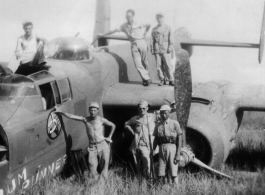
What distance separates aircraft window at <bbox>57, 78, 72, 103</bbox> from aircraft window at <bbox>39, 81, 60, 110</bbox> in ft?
0.45

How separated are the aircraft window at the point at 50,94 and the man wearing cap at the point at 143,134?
4.86 ft

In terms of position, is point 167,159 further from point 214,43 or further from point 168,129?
point 214,43

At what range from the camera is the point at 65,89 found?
7.42 meters

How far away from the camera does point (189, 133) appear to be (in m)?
8.08

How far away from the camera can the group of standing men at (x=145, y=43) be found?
10.1 metres

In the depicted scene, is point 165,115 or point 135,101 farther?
point 135,101

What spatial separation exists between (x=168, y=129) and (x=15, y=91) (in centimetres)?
260

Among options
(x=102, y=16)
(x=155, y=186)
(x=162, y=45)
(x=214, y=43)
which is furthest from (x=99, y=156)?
(x=102, y=16)

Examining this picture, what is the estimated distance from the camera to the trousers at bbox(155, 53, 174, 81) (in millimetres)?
10320

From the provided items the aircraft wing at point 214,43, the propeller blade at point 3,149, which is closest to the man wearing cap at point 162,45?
the aircraft wing at point 214,43

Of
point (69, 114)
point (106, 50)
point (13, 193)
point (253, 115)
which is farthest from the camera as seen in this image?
point (253, 115)

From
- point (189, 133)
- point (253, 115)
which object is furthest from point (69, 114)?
point (253, 115)

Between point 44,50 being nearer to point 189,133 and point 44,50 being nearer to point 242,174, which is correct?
point 189,133

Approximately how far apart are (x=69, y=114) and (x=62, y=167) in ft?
3.29
